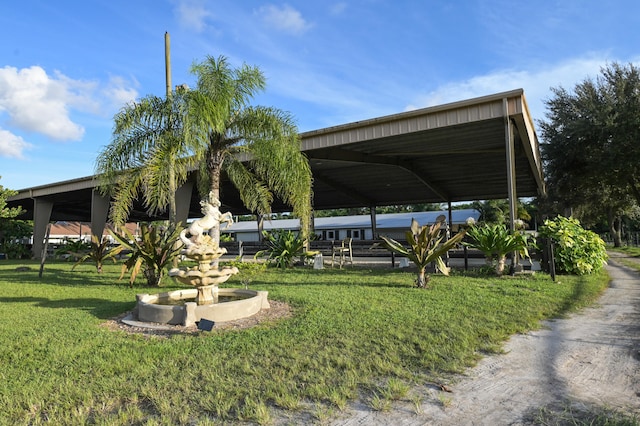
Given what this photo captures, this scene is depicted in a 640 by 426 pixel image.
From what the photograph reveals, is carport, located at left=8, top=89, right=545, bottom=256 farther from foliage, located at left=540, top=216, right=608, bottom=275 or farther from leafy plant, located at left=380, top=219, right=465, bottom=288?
leafy plant, located at left=380, top=219, right=465, bottom=288

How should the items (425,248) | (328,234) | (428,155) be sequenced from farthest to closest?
(328,234) < (428,155) < (425,248)

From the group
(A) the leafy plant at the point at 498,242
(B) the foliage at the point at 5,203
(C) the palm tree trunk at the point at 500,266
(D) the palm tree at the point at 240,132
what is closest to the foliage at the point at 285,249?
(D) the palm tree at the point at 240,132

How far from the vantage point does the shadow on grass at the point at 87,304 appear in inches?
252

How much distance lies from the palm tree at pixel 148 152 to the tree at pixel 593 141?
17255 mm

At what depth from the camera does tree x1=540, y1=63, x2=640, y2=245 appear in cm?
1725

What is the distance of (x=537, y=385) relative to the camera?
3203 millimetres

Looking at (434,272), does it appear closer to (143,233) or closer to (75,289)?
(143,233)

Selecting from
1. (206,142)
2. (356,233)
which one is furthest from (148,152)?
(356,233)

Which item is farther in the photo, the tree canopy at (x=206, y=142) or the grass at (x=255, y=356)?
the tree canopy at (x=206, y=142)

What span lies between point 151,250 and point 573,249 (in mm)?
10045

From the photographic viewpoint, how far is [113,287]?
31.1ft

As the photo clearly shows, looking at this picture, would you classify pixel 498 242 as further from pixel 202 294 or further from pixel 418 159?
pixel 418 159

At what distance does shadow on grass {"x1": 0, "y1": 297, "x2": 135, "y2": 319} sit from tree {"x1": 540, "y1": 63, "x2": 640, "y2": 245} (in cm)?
1924

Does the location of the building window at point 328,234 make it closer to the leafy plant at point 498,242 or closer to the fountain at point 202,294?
the leafy plant at point 498,242
